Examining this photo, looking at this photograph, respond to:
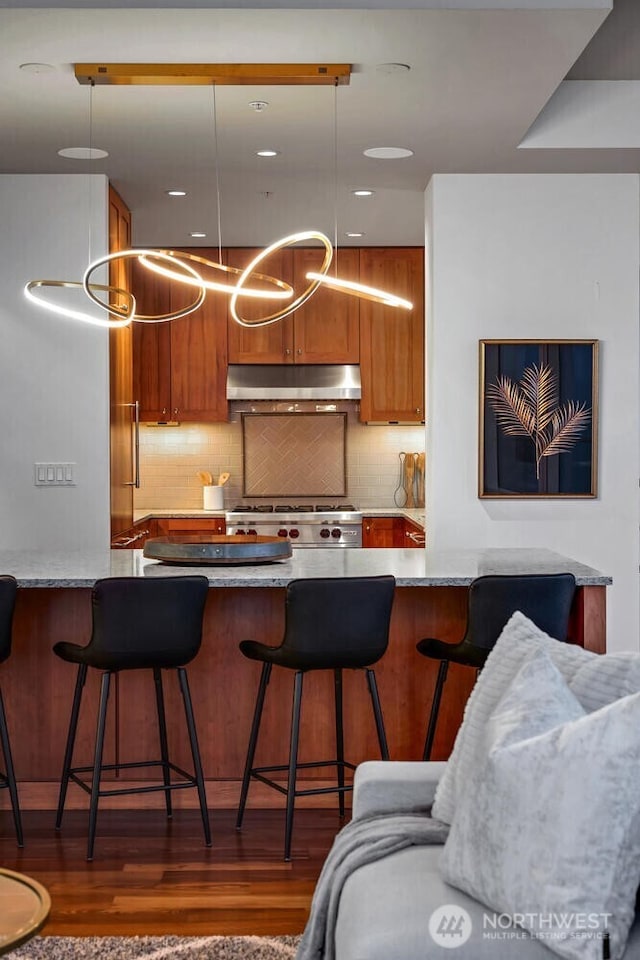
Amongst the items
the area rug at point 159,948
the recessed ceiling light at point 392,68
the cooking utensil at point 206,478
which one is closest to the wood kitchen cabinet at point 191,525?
the cooking utensil at point 206,478

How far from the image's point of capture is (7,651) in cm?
369

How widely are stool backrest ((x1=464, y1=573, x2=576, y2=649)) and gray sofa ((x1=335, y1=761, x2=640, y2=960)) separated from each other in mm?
1444

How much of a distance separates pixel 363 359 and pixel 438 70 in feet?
11.3

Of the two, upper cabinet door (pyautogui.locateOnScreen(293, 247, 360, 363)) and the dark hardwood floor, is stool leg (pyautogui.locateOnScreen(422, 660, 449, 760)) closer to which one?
the dark hardwood floor

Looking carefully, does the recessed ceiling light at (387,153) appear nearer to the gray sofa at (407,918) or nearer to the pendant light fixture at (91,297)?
the pendant light fixture at (91,297)

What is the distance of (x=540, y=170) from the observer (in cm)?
543

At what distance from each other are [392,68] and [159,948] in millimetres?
3069

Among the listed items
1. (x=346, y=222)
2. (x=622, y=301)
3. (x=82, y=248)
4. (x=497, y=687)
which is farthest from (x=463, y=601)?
(x=346, y=222)

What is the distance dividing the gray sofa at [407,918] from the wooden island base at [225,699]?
188 cm

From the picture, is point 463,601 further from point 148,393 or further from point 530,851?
point 148,393

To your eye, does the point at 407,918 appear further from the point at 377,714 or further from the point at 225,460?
the point at 225,460

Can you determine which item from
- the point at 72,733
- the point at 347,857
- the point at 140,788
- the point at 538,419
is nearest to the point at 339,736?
the point at 140,788

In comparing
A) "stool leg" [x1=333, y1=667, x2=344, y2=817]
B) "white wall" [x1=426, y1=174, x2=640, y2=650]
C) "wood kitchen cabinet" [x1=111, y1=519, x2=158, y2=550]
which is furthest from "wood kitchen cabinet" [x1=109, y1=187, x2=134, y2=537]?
"stool leg" [x1=333, y1=667, x2=344, y2=817]

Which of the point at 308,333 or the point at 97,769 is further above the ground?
the point at 308,333
